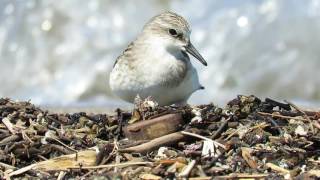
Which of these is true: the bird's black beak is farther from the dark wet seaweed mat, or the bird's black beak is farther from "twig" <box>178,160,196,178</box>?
"twig" <box>178,160,196,178</box>

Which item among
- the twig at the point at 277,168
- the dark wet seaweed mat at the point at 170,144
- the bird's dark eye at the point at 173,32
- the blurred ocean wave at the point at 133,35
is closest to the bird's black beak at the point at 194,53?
the bird's dark eye at the point at 173,32

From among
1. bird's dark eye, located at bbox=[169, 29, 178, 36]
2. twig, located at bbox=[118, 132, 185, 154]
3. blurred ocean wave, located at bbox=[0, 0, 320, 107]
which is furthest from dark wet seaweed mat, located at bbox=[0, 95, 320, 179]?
blurred ocean wave, located at bbox=[0, 0, 320, 107]

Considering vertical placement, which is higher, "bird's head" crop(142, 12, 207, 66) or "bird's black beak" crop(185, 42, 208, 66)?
"bird's head" crop(142, 12, 207, 66)

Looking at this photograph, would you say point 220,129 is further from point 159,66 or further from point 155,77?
point 159,66

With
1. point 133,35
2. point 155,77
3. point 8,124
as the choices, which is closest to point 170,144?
point 8,124

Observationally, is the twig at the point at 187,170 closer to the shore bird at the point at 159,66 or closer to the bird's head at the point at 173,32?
the shore bird at the point at 159,66

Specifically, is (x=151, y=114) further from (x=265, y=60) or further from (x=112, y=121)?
(x=265, y=60)

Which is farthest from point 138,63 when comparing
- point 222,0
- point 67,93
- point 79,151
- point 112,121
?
point 222,0
